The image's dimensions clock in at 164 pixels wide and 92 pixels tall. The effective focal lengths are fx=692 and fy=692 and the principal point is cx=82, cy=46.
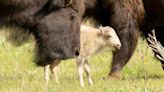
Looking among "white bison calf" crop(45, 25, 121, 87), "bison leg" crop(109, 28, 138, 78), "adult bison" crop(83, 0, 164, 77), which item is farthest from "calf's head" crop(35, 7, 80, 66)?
"bison leg" crop(109, 28, 138, 78)

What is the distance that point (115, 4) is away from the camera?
964 centimetres

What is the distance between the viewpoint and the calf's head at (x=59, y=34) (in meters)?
7.68

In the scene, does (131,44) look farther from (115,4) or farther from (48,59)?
(48,59)

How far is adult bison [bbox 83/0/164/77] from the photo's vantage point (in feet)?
31.7

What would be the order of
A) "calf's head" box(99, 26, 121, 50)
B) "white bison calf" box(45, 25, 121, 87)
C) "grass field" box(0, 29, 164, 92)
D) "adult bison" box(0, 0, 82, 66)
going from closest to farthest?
"grass field" box(0, 29, 164, 92), "adult bison" box(0, 0, 82, 66), "white bison calf" box(45, 25, 121, 87), "calf's head" box(99, 26, 121, 50)

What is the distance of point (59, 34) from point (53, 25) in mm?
121

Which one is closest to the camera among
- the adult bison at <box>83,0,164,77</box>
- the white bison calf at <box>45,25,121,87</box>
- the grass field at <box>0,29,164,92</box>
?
the grass field at <box>0,29,164,92</box>

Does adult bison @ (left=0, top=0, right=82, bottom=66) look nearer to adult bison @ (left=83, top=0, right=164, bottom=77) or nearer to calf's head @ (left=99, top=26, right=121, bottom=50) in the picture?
calf's head @ (left=99, top=26, right=121, bottom=50)

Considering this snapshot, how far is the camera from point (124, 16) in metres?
9.69

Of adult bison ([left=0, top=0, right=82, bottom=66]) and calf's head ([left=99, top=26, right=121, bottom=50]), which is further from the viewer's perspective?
calf's head ([left=99, top=26, right=121, bottom=50])

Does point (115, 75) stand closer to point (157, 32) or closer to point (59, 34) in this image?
point (157, 32)

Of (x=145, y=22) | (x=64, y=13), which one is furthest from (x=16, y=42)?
(x=145, y=22)

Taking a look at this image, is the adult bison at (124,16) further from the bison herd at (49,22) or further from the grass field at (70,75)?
the bison herd at (49,22)

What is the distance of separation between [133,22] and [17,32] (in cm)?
238
